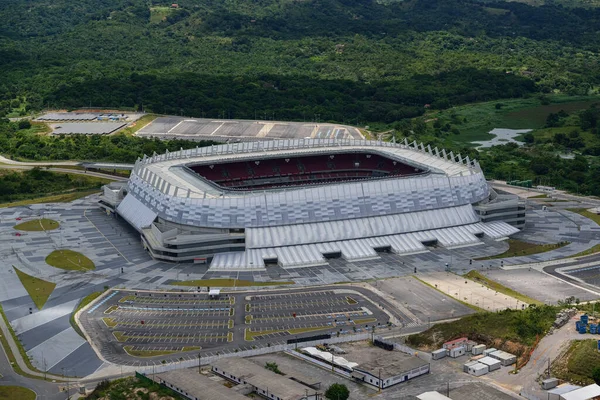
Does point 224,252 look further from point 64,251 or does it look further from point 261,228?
point 64,251

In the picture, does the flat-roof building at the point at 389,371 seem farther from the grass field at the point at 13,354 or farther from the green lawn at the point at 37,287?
the green lawn at the point at 37,287

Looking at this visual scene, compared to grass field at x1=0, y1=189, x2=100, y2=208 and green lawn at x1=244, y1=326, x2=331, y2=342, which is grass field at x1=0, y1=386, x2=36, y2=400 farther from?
grass field at x1=0, y1=189, x2=100, y2=208

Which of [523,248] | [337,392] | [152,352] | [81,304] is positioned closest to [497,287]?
[523,248]

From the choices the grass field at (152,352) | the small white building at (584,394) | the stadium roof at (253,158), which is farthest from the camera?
the stadium roof at (253,158)

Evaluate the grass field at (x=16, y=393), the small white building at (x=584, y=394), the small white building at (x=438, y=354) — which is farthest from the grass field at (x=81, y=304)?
the small white building at (x=584, y=394)

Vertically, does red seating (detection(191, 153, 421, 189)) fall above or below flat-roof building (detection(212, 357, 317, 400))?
above

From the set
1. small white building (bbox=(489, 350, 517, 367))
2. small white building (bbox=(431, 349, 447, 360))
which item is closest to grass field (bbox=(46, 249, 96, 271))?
small white building (bbox=(431, 349, 447, 360))

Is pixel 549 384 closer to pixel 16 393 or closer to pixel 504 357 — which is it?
pixel 504 357
